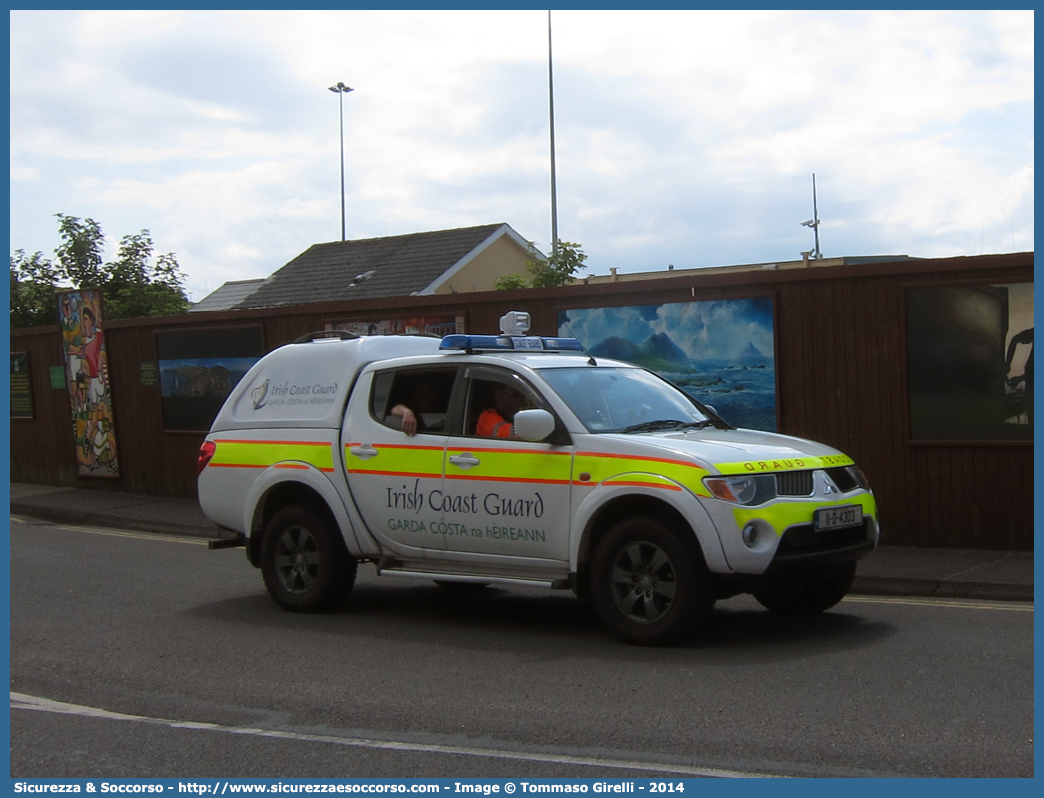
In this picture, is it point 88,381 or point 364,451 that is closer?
point 364,451

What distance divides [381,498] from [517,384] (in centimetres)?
128

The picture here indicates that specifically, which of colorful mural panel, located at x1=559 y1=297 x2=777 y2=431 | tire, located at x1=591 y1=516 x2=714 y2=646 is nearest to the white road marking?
tire, located at x1=591 y1=516 x2=714 y2=646

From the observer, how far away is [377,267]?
37.2 m

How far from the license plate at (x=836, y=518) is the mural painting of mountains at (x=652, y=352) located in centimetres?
539

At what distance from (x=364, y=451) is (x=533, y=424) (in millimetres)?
1642

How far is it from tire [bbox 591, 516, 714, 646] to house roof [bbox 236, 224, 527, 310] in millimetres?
26462

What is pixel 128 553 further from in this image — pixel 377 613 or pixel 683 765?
pixel 683 765

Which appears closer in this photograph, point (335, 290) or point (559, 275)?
point (559, 275)

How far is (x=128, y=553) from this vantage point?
41.5 ft

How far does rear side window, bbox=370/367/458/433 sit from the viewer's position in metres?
8.42

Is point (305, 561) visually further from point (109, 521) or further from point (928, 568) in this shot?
point (109, 521)

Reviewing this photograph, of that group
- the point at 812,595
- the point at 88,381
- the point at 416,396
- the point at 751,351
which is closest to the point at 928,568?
the point at 812,595

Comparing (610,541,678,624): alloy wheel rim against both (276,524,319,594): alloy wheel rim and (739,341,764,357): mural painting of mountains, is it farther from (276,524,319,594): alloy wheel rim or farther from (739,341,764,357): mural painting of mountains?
(739,341,764,357): mural painting of mountains

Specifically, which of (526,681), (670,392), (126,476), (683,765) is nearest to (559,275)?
(126,476)
